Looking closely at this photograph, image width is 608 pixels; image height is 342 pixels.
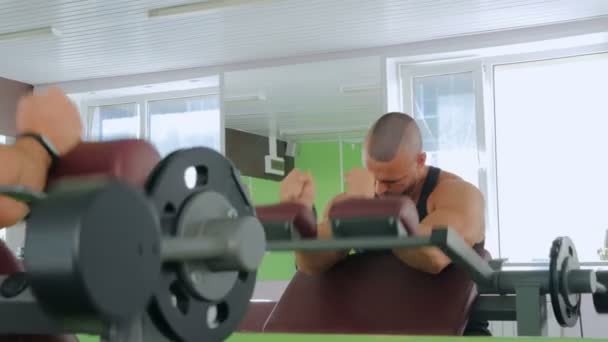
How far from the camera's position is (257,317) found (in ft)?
6.97

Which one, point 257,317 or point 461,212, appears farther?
point 257,317

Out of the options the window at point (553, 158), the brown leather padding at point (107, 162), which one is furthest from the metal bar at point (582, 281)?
the window at point (553, 158)

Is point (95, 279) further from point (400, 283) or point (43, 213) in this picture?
point (400, 283)

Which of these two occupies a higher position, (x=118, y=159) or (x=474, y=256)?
(x=118, y=159)

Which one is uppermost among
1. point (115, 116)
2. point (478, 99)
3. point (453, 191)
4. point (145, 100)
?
point (145, 100)

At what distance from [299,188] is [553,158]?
412 cm

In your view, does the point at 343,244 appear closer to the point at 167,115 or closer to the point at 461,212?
the point at 461,212

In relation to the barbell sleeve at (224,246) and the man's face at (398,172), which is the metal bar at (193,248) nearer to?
the barbell sleeve at (224,246)

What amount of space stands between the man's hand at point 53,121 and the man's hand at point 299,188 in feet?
2.03

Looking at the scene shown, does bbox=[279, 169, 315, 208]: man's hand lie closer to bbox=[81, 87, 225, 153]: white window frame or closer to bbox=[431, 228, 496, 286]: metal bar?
bbox=[431, 228, 496, 286]: metal bar

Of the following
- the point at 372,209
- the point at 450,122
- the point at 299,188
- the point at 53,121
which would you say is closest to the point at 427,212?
the point at 299,188

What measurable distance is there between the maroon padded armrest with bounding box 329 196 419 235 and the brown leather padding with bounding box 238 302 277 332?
1023mm

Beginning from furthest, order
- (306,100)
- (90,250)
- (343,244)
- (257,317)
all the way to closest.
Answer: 1. (306,100)
2. (257,317)
3. (343,244)
4. (90,250)

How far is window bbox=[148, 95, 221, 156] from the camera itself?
670 centimetres
